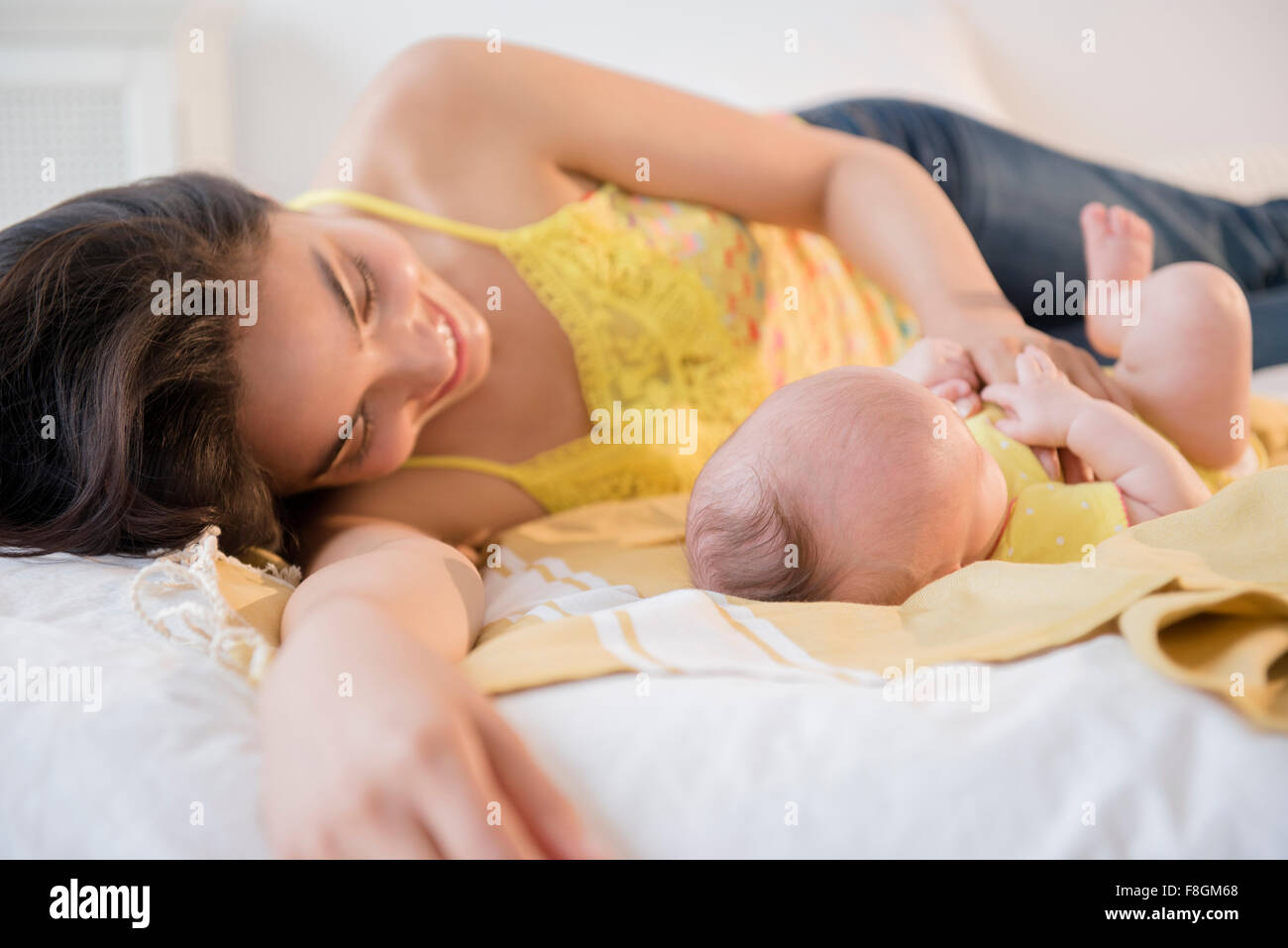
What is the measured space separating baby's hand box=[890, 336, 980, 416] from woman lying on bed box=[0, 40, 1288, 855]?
5cm

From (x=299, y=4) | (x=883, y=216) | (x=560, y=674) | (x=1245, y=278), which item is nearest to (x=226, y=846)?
(x=560, y=674)

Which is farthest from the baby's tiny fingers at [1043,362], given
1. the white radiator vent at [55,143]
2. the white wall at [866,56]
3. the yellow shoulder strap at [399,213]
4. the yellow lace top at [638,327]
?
the white radiator vent at [55,143]

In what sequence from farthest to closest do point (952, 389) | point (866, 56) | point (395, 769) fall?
point (866, 56) → point (952, 389) → point (395, 769)

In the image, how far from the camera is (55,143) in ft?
7.24

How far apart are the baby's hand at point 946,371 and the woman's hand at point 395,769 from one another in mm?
665

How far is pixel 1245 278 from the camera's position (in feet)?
5.81

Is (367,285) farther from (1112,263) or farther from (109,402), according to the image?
(1112,263)

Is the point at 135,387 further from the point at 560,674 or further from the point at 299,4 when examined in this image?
the point at 299,4

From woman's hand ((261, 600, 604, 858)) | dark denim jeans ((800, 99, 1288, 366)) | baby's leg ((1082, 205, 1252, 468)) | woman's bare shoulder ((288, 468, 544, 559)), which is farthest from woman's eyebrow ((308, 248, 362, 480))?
dark denim jeans ((800, 99, 1288, 366))

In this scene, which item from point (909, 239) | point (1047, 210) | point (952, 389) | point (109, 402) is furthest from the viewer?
point (1047, 210)

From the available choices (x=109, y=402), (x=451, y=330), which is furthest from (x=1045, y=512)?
(x=109, y=402)

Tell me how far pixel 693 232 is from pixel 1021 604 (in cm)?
80

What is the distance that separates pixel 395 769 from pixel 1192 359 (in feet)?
2.86

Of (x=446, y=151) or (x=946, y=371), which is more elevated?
(x=446, y=151)
